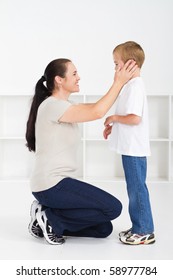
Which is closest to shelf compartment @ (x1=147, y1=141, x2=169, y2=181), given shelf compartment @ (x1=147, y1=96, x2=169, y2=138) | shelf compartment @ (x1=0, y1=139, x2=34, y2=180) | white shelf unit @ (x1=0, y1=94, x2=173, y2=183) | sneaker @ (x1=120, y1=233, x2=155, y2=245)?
white shelf unit @ (x1=0, y1=94, x2=173, y2=183)

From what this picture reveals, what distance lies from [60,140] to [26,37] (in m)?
2.67

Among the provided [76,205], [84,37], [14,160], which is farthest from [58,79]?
[14,160]

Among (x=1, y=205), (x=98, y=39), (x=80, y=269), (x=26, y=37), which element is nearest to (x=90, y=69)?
(x=98, y=39)

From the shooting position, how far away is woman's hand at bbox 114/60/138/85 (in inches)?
106

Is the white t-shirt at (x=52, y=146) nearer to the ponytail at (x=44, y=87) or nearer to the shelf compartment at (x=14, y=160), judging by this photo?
the ponytail at (x=44, y=87)

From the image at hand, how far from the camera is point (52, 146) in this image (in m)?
2.75

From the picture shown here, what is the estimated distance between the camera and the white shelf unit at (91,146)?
209 inches

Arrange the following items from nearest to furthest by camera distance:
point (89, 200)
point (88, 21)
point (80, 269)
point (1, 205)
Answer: point (80, 269) < point (89, 200) < point (1, 205) < point (88, 21)

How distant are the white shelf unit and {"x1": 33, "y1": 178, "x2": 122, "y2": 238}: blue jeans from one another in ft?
8.08

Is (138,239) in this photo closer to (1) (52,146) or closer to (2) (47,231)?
(2) (47,231)

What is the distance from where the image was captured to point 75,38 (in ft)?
16.9

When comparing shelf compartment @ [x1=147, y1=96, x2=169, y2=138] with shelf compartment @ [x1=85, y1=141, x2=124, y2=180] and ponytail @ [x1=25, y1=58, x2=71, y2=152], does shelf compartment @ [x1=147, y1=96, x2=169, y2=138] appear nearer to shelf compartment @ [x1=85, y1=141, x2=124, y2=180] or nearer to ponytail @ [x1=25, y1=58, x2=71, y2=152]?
shelf compartment @ [x1=85, y1=141, x2=124, y2=180]

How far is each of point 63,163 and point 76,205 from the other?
24cm

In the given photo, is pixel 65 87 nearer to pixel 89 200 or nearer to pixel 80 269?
pixel 89 200
